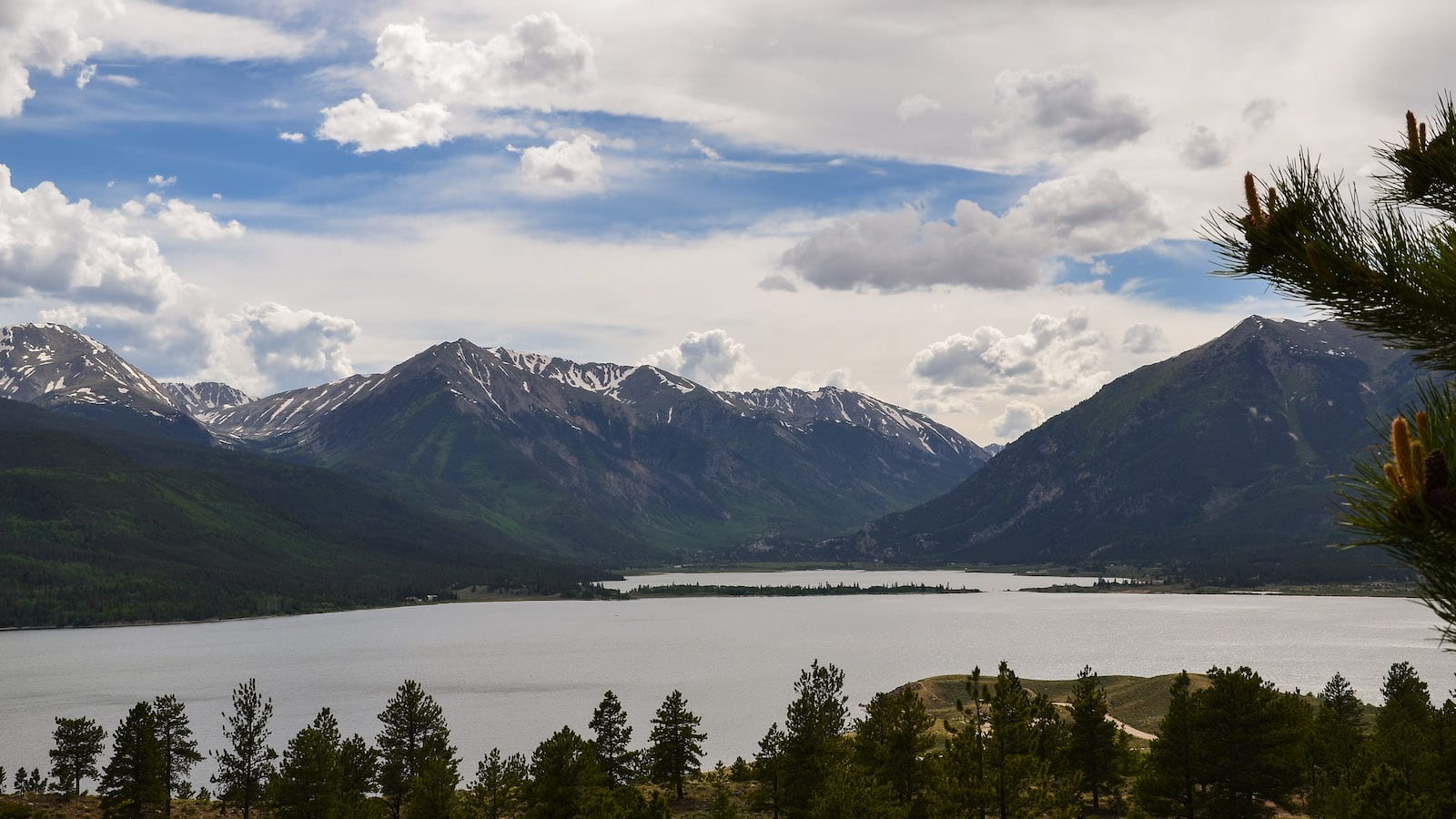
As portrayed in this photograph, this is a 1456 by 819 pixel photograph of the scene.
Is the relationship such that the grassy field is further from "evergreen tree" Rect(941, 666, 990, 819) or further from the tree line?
"evergreen tree" Rect(941, 666, 990, 819)

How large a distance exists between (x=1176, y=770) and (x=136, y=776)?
236ft

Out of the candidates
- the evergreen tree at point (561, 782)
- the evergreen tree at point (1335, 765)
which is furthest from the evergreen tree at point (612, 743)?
the evergreen tree at point (1335, 765)


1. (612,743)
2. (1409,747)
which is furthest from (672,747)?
(1409,747)

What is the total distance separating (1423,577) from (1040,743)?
64263mm

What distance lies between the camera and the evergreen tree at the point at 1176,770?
6431 centimetres

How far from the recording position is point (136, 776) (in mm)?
76438

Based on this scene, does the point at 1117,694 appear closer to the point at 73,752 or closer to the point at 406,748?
the point at 406,748

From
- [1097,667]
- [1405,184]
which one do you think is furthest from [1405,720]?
[1097,667]

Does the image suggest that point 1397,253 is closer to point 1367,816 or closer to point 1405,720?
point 1367,816

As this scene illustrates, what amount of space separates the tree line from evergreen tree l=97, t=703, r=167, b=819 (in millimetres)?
145

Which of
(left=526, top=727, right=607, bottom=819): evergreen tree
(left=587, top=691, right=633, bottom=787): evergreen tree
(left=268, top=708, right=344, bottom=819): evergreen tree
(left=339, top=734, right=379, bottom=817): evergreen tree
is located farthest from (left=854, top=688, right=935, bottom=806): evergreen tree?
(left=339, top=734, right=379, bottom=817): evergreen tree

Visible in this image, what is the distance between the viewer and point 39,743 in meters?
142

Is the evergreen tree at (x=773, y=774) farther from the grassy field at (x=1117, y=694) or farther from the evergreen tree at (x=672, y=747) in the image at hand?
the grassy field at (x=1117, y=694)

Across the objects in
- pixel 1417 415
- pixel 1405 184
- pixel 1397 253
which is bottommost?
pixel 1417 415
